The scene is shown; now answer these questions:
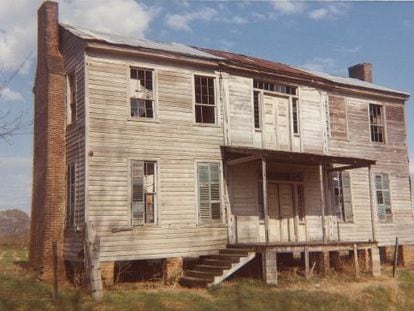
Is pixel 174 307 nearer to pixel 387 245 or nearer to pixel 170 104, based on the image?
pixel 170 104

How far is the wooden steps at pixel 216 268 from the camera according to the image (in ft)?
50.3

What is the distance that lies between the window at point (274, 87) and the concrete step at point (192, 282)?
25.6 feet

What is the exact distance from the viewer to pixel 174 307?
1259 cm

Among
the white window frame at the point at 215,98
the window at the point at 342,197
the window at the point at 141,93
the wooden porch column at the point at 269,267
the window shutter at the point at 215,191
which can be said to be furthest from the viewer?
the window at the point at 342,197

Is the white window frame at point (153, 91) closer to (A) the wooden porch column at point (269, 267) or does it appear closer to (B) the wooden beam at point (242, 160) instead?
(B) the wooden beam at point (242, 160)

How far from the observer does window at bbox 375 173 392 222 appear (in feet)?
73.4

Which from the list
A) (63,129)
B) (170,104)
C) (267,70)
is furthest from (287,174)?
(63,129)

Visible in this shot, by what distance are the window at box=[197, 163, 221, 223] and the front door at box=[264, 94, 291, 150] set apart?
8.85 ft

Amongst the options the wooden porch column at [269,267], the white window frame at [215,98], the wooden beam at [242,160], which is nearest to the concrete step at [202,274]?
the wooden porch column at [269,267]

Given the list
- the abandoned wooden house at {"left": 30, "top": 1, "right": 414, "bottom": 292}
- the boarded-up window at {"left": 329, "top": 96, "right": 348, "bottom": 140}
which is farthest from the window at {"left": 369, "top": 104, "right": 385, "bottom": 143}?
the abandoned wooden house at {"left": 30, "top": 1, "right": 414, "bottom": 292}

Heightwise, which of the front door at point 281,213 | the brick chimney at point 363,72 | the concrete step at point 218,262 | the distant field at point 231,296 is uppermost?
the brick chimney at point 363,72

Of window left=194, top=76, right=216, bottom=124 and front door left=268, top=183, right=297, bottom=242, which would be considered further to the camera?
front door left=268, top=183, right=297, bottom=242

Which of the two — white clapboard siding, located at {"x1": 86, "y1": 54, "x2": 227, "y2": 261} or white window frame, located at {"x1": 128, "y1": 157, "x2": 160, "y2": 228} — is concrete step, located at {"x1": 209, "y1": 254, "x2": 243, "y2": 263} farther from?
white window frame, located at {"x1": 128, "y1": 157, "x2": 160, "y2": 228}

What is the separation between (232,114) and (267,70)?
97.1 inches
